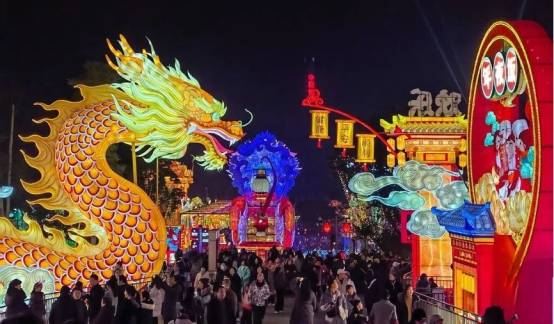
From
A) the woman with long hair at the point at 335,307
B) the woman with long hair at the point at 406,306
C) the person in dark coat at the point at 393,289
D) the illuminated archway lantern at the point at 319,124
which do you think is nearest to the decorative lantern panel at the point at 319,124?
the illuminated archway lantern at the point at 319,124

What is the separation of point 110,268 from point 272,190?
30368 mm

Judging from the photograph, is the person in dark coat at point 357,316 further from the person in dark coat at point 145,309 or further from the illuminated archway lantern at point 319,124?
the illuminated archway lantern at point 319,124

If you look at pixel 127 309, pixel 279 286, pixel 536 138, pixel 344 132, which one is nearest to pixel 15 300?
pixel 127 309

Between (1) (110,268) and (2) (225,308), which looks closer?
(2) (225,308)

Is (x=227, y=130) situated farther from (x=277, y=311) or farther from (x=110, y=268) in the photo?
(x=277, y=311)

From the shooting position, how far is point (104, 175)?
1546 cm

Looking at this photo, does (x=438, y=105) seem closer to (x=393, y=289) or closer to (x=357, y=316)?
(x=393, y=289)

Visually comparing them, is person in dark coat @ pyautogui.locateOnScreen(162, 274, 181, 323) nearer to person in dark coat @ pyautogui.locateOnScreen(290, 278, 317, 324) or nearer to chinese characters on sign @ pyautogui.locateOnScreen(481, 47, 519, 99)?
person in dark coat @ pyautogui.locateOnScreen(290, 278, 317, 324)

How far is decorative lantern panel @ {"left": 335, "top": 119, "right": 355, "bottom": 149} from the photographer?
1185 inches

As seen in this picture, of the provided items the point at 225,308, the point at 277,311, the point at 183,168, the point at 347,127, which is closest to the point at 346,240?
the point at 183,168

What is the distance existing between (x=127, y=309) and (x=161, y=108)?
15.9ft

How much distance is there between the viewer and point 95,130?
15.6m

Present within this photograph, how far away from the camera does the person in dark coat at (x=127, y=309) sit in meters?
12.2

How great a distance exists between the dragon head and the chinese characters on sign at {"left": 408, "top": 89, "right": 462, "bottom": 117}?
30.0ft
